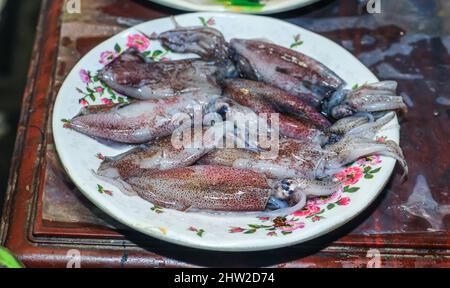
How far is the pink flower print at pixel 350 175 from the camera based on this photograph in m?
1.90

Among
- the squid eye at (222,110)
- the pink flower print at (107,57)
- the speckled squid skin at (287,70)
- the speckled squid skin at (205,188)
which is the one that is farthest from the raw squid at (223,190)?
the pink flower print at (107,57)

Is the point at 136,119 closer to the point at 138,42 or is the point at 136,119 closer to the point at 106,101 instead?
the point at 106,101

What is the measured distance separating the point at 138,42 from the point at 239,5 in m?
0.51

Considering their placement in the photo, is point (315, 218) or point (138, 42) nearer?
point (315, 218)

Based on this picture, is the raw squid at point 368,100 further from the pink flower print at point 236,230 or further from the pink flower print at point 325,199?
the pink flower print at point 236,230

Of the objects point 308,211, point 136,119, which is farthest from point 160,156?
point 308,211

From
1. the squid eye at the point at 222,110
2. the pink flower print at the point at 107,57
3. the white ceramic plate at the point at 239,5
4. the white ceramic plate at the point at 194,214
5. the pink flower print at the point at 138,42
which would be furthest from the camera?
the white ceramic plate at the point at 239,5

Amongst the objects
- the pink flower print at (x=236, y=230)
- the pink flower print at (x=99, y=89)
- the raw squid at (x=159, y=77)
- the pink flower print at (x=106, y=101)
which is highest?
the raw squid at (x=159, y=77)

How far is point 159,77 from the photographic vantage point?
221cm

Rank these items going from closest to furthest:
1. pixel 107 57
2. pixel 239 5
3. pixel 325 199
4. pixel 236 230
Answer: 1. pixel 236 230
2. pixel 325 199
3. pixel 107 57
4. pixel 239 5

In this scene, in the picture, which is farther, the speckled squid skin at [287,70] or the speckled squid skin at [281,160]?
the speckled squid skin at [287,70]

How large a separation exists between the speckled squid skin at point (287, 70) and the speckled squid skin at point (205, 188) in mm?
513

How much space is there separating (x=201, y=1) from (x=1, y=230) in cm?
135

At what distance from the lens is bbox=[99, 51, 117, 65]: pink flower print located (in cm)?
229
